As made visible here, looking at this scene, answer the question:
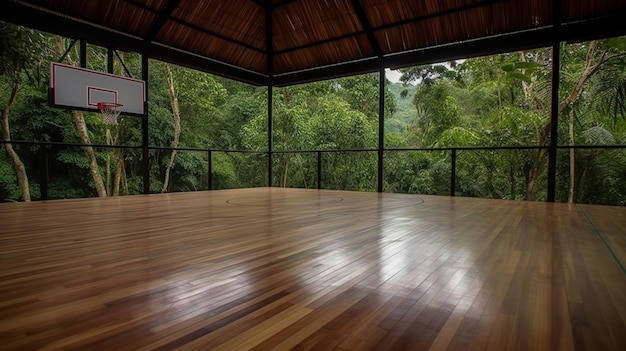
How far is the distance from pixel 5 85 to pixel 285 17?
587cm

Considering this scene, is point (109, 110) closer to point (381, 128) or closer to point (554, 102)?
point (381, 128)

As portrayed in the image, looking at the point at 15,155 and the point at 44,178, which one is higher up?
the point at 15,155

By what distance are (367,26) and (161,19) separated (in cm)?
308

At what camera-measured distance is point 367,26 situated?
550 centimetres

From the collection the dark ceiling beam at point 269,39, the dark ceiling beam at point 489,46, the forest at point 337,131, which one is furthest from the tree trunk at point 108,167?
the dark ceiling beam at point 489,46

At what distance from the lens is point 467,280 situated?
1.28 m

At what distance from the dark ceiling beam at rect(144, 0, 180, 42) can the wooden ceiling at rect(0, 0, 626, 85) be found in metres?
0.01

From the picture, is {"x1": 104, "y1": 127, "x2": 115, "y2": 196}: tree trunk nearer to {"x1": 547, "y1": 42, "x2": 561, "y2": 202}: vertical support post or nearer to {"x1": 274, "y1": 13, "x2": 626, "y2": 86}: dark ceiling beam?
{"x1": 274, "y1": 13, "x2": 626, "y2": 86}: dark ceiling beam

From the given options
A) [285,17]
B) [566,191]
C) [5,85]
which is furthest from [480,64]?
[5,85]

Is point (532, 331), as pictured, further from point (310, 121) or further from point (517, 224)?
point (310, 121)

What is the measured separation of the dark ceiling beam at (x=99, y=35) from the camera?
155 inches

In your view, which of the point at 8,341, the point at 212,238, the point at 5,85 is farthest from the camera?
the point at 5,85

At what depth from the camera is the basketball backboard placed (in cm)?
434

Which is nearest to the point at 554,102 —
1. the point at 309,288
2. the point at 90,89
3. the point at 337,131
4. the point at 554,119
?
the point at 554,119
